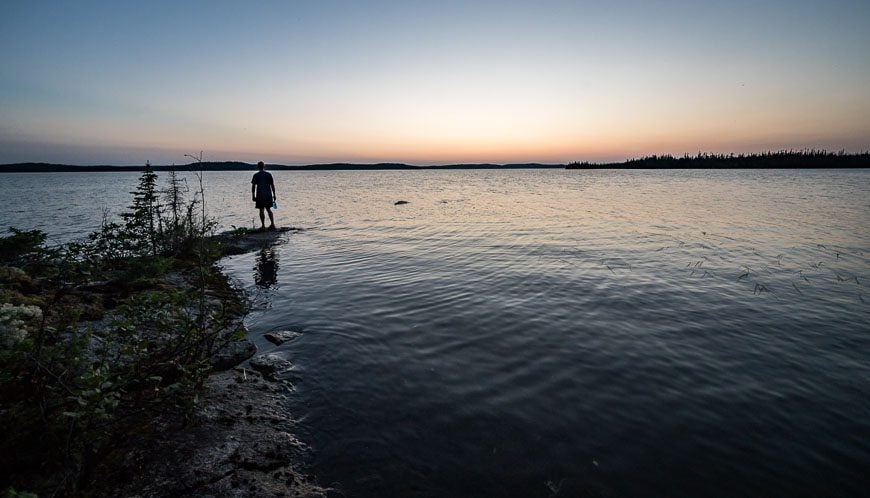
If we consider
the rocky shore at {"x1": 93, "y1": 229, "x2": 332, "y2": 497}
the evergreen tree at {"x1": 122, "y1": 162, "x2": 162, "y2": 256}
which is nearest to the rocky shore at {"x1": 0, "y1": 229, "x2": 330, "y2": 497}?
the rocky shore at {"x1": 93, "y1": 229, "x2": 332, "y2": 497}

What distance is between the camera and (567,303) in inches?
367

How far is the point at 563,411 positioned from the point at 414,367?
2.48 metres

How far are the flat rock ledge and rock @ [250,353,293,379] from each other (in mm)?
1025

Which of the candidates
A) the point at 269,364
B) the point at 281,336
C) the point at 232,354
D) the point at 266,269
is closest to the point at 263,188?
the point at 266,269

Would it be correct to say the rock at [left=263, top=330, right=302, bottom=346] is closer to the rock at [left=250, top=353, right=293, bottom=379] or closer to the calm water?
the calm water

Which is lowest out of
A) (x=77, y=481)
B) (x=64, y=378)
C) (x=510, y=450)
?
(x=510, y=450)

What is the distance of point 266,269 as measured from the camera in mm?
13766

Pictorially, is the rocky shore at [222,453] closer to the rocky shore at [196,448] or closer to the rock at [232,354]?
the rocky shore at [196,448]

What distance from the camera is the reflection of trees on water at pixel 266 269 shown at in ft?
39.5

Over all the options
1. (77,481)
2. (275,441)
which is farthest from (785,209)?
(77,481)

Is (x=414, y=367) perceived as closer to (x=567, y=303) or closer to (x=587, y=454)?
(x=587, y=454)

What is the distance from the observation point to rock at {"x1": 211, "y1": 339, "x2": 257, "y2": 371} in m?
6.32

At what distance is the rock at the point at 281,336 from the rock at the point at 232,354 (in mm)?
420

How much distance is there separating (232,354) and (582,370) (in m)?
6.10
